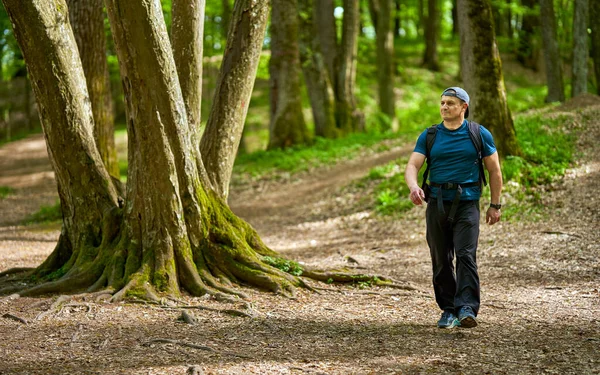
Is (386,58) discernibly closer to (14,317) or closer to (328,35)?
(328,35)

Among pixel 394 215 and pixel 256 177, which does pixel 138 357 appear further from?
pixel 256 177

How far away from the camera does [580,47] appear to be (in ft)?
50.3

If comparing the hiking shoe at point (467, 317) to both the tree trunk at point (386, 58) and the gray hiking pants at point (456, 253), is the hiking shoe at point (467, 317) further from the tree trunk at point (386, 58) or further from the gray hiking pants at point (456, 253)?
the tree trunk at point (386, 58)

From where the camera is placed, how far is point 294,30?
18203 millimetres

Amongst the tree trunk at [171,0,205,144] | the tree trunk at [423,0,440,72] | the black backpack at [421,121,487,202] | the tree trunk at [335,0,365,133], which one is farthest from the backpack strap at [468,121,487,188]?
the tree trunk at [423,0,440,72]

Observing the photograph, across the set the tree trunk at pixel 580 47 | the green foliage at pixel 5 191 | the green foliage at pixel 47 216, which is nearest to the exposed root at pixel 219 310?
the green foliage at pixel 47 216

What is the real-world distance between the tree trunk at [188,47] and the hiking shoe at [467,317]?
3.27m

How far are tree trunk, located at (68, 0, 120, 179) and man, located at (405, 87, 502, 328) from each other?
22.1 ft

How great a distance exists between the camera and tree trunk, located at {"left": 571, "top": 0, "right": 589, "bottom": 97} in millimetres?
14878

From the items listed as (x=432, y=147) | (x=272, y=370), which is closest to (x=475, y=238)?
(x=432, y=147)

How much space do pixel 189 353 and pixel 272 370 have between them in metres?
0.69

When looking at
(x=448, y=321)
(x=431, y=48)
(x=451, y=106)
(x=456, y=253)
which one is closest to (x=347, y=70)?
(x=431, y=48)

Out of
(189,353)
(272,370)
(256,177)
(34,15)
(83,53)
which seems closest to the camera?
(272,370)

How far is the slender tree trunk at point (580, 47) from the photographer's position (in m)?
14.9
